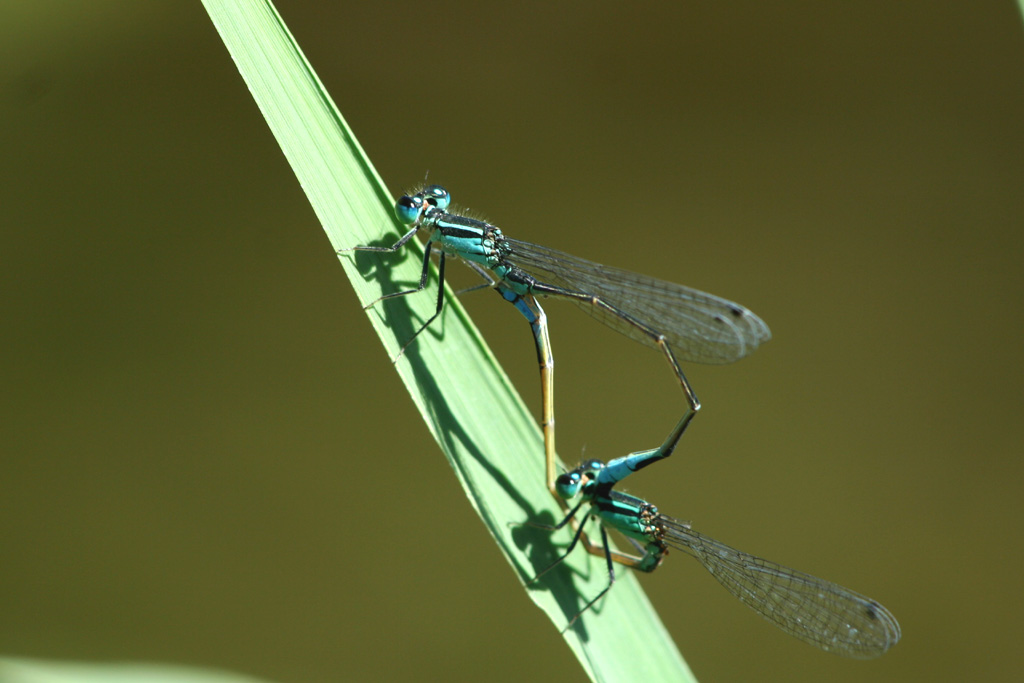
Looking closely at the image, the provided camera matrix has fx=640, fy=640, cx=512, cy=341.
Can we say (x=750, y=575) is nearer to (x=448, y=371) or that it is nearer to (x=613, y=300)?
(x=613, y=300)

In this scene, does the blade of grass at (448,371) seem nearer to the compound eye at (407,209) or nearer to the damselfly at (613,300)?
the compound eye at (407,209)

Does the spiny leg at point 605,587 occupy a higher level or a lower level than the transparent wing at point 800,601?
higher

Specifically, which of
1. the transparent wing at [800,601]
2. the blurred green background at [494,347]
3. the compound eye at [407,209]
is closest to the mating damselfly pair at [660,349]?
the transparent wing at [800,601]

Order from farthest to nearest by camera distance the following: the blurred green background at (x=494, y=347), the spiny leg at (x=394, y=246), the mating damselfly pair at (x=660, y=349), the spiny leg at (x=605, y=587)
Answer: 1. the blurred green background at (x=494, y=347)
2. the mating damselfly pair at (x=660, y=349)
3. the spiny leg at (x=605, y=587)
4. the spiny leg at (x=394, y=246)

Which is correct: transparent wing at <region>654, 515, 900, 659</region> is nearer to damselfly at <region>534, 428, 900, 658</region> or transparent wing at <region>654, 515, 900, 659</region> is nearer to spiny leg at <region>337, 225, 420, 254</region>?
damselfly at <region>534, 428, 900, 658</region>

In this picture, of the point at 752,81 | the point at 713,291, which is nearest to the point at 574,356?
the point at 713,291

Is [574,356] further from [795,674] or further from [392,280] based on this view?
[392,280]
